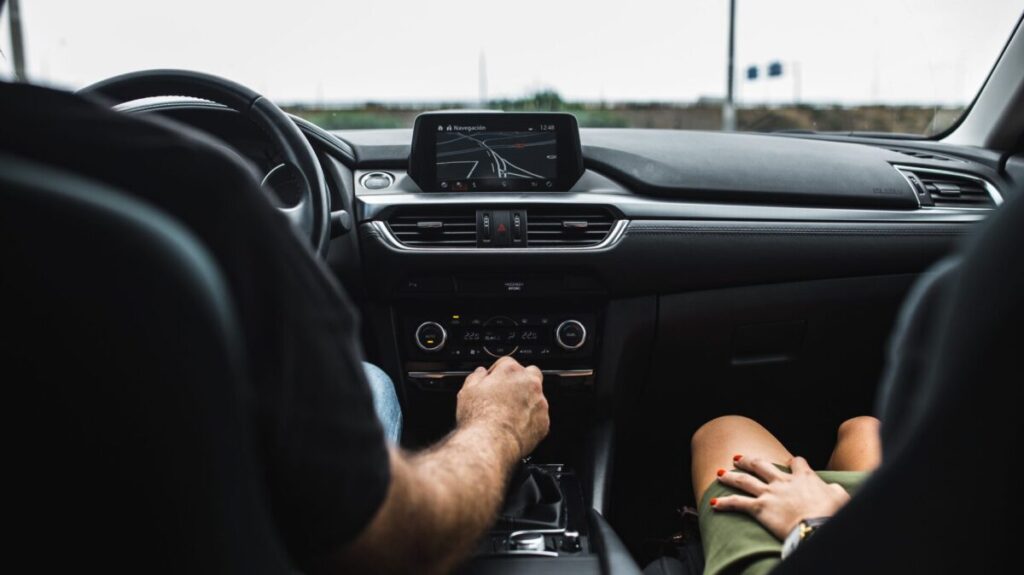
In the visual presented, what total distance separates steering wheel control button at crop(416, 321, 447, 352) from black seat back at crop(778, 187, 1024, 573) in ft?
5.78

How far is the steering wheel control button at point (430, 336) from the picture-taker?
8.37 ft

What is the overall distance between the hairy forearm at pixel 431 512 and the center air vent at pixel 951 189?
7.03ft

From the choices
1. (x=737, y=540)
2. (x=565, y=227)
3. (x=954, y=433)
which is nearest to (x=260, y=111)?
(x=565, y=227)

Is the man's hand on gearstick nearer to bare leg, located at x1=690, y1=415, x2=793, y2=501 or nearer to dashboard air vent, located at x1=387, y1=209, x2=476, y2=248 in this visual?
bare leg, located at x1=690, y1=415, x2=793, y2=501

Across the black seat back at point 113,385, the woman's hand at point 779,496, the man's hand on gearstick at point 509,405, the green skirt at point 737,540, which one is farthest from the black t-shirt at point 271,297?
the woman's hand at point 779,496

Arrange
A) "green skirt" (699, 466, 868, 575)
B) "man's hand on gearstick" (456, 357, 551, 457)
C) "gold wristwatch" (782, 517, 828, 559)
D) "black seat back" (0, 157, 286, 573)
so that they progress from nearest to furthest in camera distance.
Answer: "black seat back" (0, 157, 286, 573), "gold wristwatch" (782, 517, 828, 559), "green skirt" (699, 466, 868, 575), "man's hand on gearstick" (456, 357, 551, 457)

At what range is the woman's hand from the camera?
1.47 metres

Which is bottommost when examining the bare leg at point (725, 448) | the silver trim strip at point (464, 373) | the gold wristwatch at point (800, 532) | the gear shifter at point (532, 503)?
the gear shifter at point (532, 503)

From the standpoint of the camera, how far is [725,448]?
195 cm

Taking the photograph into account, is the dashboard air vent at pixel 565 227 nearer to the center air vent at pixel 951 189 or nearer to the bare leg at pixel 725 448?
the bare leg at pixel 725 448

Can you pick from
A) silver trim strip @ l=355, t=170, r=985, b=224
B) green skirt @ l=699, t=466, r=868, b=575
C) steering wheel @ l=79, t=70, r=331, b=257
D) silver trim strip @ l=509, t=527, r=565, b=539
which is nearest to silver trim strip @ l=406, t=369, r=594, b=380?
silver trim strip @ l=355, t=170, r=985, b=224

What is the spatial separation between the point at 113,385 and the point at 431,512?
0.41 metres

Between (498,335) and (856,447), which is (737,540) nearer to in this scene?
(856,447)

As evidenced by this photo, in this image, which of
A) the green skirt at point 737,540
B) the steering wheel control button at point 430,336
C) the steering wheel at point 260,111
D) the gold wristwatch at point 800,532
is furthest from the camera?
the steering wheel control button at point 430,336
